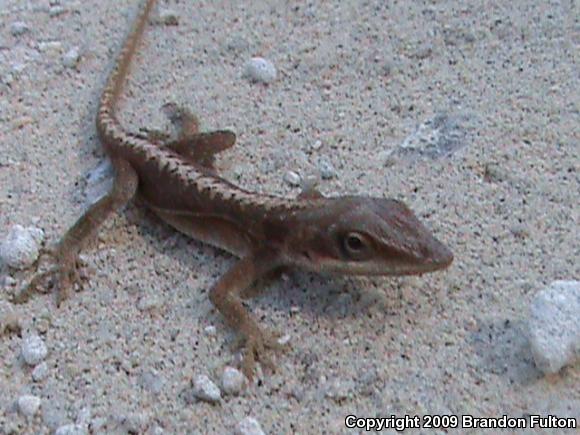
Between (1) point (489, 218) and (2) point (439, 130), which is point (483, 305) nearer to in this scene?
(1) point (489, 218)

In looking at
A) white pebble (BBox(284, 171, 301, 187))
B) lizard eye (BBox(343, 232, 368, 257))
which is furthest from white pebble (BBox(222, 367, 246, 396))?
white pebble (BBox(284, 171, 301, 187))

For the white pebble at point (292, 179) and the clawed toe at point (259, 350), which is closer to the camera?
the clawed toe at point (259, 350)

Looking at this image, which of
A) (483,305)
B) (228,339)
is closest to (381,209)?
(483,305)

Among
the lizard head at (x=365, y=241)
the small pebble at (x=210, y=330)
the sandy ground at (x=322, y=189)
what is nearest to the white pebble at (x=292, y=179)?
the sandy ground at (x=322, y=189)

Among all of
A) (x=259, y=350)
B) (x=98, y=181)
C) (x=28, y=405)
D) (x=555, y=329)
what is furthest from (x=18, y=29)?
(x=555, y=329)

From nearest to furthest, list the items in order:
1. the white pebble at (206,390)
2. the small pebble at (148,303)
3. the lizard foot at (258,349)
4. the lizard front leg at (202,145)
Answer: the white pebble at (206,390) → the lizard foot at (258,349) → the small pebble at (148,303) → the lizard front leg at (202,145)

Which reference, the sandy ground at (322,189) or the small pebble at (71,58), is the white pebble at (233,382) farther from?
the small pebble at (71,58)
